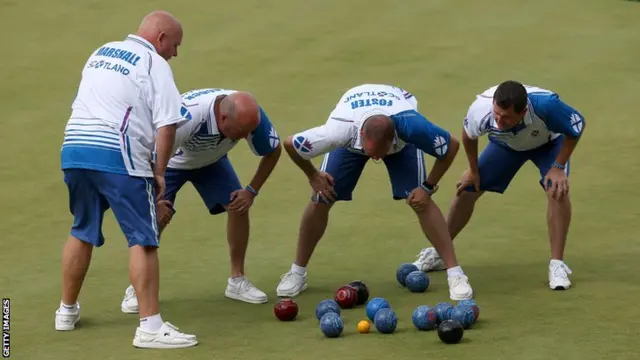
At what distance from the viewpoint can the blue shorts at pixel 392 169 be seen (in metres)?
8.93

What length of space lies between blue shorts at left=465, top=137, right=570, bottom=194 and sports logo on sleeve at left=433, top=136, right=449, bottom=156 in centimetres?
90

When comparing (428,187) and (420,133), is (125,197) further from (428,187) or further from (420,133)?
(428,187)

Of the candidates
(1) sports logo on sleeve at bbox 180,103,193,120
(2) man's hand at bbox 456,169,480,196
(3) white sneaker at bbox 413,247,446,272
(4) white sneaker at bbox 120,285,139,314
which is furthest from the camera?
(3) white sneaker at bbox 413,247,446,272

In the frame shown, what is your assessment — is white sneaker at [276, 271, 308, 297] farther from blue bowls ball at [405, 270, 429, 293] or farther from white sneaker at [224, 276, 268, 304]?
blue bowls ball at [405, 270, 429, 293]

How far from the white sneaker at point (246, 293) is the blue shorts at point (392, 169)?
0.83 m

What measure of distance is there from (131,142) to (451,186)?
14.9 ft

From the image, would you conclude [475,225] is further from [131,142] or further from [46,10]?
[46,10]

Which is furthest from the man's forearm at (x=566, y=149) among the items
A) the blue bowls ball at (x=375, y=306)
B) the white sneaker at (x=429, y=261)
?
the blue bowls ball at (x=375, y=306)

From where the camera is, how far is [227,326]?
27.4 ft

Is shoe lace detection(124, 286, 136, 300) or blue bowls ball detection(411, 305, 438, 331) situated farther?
shoe lace detection(124, 286, 136, 300)

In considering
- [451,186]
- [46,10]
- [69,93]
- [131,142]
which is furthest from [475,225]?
[46,10]

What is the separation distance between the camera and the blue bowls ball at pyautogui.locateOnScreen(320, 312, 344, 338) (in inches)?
311

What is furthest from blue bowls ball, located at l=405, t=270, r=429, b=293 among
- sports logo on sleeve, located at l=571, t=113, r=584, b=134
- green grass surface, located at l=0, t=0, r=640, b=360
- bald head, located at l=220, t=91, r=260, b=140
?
bald head, located at l=220, t=91, r=260, b=140

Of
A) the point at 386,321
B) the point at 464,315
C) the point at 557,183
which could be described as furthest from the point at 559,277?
the point at 386,321
